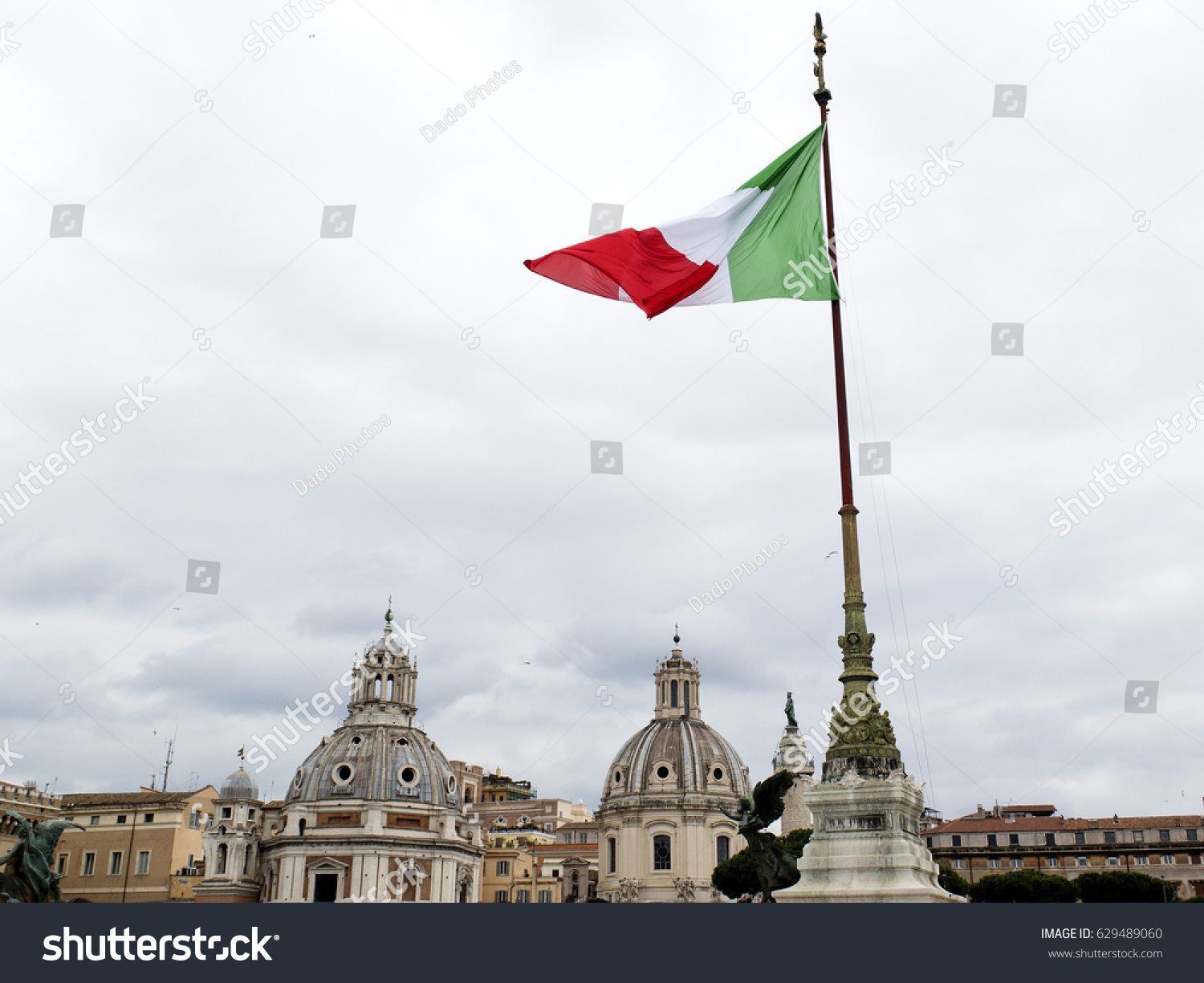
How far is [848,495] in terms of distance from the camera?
23.4m

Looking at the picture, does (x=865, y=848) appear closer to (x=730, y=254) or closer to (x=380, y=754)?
(x=730, y=254)

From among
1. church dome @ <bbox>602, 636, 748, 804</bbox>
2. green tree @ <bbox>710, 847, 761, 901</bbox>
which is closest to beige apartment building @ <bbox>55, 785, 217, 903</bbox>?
church dome @ <bbox>602, 636, 748, 804</bbox>

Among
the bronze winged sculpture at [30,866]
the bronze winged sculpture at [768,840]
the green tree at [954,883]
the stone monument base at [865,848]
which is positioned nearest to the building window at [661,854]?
the green tree at [954,883]

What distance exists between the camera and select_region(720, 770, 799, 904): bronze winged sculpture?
21859 millimetres

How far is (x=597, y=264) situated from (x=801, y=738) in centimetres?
9929

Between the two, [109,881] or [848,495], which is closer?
[848,495]

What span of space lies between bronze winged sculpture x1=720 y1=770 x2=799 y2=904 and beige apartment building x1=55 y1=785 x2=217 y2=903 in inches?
2979

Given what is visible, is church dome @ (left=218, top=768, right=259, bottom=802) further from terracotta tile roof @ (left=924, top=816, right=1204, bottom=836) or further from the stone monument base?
the stone monument base

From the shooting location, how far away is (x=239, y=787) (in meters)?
99.6

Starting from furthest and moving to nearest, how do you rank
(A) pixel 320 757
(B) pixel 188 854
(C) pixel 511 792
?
(C) pixel 511 792
(A) pixel 320 757
(B) pixel 188 854

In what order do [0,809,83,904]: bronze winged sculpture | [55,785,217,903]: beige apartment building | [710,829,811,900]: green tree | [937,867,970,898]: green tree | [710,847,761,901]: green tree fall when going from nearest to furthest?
1. [0,809,83,904]: bronze winged sculpture
2. [937,867,970,898]: green tree
3. [710,829,811,900]: green tree
4. [710,847,761,901]: green tree
5. [55,785,217,903]: beige apartment building

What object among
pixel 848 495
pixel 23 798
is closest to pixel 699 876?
pixel 23 798
